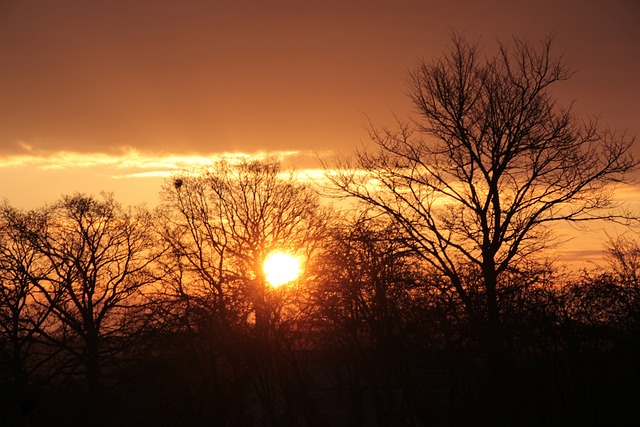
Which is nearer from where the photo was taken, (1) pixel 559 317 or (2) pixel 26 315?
(1) pixel 559 317

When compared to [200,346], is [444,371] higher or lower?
lower

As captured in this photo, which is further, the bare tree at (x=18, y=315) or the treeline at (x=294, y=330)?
the bare tree at (x=18, y=315)

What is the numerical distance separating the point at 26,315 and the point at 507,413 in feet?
97.2

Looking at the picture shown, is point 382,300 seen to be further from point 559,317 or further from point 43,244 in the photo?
point 43,244

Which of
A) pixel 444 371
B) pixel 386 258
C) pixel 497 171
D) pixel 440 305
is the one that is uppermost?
pixel 497 171

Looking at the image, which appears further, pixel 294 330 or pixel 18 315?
pixel 18 315

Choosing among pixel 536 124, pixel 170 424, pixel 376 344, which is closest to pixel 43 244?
pixel 170 424

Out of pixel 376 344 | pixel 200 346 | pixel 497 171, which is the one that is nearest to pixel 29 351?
pixel 200 346

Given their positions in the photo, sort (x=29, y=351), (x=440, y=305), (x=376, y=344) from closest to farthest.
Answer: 1. (x=440, y=305)
2. (x=376, y=344)
3. (x=29, y=351)

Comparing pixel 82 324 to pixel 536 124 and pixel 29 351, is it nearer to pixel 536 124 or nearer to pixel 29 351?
pixel 29 351

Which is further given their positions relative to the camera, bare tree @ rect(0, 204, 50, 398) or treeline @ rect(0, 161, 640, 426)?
bare tree @ rect(0, 204, 50, 398)

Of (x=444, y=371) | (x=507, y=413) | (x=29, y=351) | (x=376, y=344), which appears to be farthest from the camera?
(x=29, y=351)

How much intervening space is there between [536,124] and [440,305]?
621 centimetres

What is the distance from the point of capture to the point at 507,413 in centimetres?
1870
